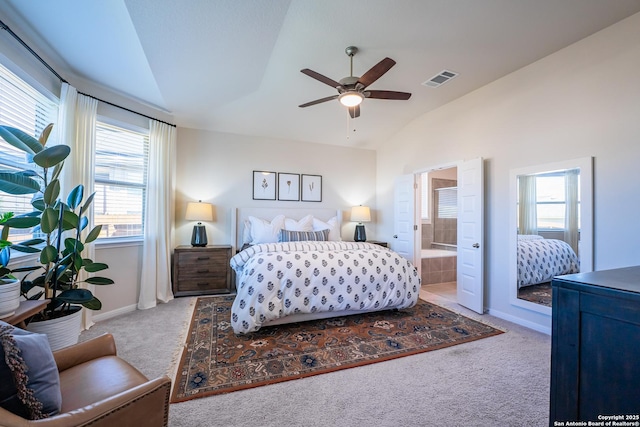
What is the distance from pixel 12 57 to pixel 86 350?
2.32 meters

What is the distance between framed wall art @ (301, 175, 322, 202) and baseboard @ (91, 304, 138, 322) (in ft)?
10.4

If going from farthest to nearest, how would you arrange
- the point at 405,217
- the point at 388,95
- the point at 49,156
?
the point at 405,217 → the point at 388,95 → the point at 49,156

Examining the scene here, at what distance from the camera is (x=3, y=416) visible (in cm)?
74

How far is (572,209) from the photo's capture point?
2736 millimetres

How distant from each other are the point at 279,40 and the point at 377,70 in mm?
1160

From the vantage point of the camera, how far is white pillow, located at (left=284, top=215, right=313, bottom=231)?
456cm

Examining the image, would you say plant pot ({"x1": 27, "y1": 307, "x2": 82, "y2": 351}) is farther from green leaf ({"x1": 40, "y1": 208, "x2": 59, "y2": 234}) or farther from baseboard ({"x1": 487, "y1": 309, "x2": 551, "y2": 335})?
baseboard ({"x1": 487, "y1": 309, "x2": 551, "y2": 335})

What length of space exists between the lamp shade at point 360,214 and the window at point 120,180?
11.7ft

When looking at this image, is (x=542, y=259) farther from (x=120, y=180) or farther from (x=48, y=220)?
(x=120, y=180)

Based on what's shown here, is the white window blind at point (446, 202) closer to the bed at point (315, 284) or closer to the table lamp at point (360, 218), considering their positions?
the table lamp at point (360, 218)

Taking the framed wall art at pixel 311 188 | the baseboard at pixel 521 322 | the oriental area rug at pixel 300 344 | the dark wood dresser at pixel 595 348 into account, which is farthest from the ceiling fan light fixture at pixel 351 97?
the baseboard at pixel 521 322

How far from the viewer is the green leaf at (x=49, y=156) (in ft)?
5.96


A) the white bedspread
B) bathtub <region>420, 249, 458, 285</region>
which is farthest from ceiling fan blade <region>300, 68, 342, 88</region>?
bathtub <region>420, 249, 458, 285</region>

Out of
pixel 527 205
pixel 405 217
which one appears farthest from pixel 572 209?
pixel 405 217
